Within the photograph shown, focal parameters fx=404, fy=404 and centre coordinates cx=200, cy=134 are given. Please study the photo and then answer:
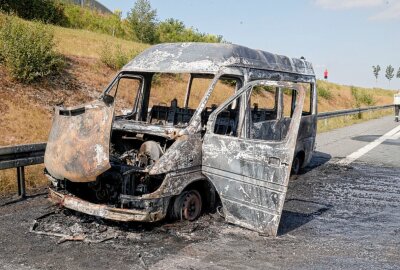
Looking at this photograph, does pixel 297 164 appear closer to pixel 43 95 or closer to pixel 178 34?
pixel 43 95

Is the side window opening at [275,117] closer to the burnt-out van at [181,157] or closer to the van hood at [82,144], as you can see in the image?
the burnt-out van at [181,157]

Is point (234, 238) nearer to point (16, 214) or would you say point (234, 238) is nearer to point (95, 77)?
point (16, 214)

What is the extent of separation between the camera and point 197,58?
582 cm

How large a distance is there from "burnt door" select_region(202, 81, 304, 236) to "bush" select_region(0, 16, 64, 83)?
334 inches

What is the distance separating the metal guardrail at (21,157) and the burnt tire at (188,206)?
2615 millimetres

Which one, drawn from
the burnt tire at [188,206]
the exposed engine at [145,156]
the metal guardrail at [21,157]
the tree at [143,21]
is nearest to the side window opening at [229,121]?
the exposed engine at [145,156]

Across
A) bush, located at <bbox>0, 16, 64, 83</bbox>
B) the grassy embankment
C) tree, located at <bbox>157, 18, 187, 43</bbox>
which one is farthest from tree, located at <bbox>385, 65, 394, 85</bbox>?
bush, located at <bbox>0, 16, 64, 83</bbox>

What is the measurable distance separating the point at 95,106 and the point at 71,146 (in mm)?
553

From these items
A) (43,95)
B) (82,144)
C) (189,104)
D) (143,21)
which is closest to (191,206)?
(82,144)

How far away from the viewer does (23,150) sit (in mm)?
6117

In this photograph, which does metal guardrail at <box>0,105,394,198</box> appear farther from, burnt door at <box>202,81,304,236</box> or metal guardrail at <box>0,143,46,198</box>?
burnt door at <box>202,81,304,236</box>

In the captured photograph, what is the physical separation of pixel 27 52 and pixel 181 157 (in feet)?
29.5

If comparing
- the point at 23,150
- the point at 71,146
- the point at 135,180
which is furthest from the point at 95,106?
the point at 23,150

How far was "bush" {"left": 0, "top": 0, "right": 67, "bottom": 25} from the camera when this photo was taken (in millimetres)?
22448
